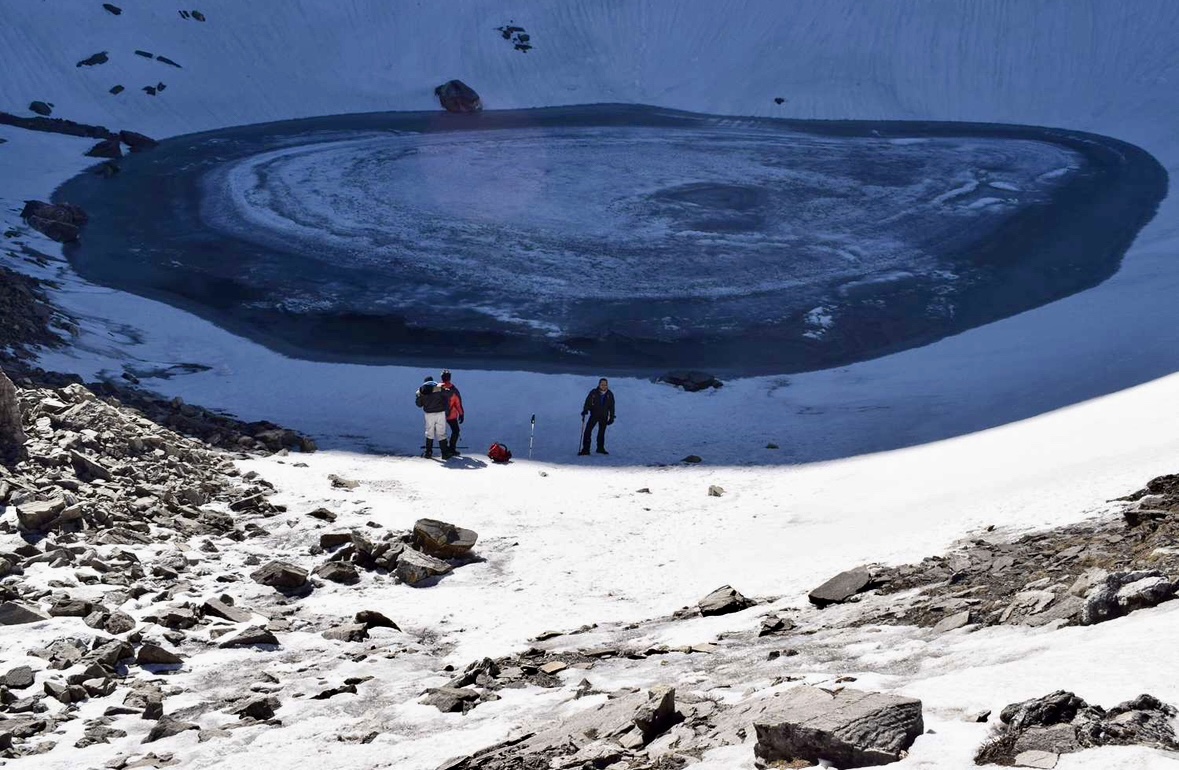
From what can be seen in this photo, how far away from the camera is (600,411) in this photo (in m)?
15.2

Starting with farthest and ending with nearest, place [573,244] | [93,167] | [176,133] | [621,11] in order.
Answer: [621,11]
[176,133]
[93,167]
[573,244]

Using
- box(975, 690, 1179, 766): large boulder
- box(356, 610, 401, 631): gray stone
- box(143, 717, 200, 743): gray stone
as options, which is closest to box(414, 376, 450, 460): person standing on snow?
box(356, 610, 401, 631): gray stone

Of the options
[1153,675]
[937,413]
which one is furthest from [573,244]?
[1153,675]

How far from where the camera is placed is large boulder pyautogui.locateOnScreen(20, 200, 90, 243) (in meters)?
22.8

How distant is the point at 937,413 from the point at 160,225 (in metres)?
15.9

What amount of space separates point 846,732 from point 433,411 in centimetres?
1034

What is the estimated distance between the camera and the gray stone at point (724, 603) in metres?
8.70

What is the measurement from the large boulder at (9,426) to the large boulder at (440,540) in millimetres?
3600

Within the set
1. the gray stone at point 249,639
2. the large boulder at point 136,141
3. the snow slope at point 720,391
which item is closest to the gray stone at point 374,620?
the snow slope at point 720,391

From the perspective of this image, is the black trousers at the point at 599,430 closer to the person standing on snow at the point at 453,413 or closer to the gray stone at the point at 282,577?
the person standing on snow at the point at 453,413

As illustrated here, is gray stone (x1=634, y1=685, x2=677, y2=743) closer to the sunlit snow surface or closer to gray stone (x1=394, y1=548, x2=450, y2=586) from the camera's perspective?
Result: gray stone (x1=394, y1=548, x2=450, y2=586)

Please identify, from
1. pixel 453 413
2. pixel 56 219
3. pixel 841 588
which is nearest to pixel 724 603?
pixel 841 588

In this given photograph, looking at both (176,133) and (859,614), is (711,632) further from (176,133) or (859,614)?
(176,133)

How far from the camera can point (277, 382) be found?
56.3 ft
